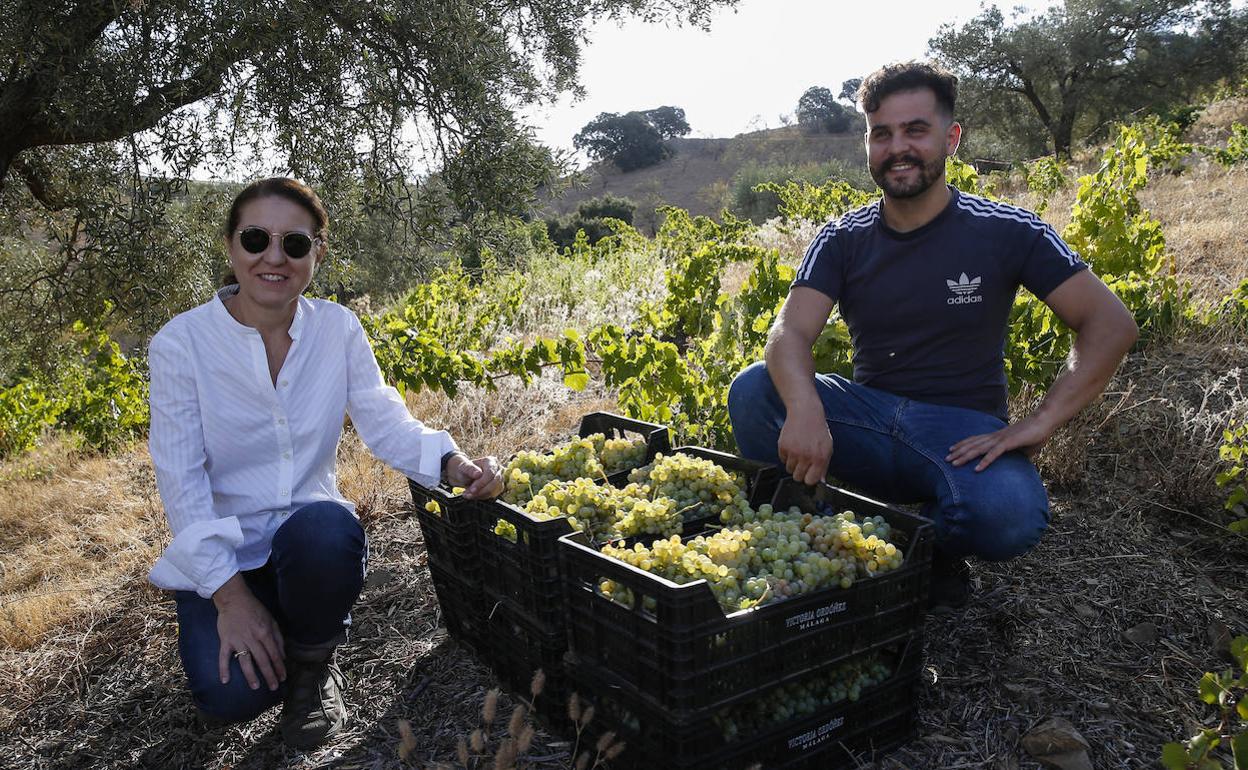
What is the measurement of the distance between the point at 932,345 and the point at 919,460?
1.30ft

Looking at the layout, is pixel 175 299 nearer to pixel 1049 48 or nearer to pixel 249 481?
pixel 249 481

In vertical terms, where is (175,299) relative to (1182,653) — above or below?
above

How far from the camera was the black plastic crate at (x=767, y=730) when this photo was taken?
1876mm

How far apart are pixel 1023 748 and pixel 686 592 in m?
1.14

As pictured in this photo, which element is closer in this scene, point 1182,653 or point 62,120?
point 1182,653

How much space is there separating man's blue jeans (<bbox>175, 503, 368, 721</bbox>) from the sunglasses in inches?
29.3

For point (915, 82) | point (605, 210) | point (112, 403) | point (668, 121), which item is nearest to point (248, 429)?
point (915, 82)

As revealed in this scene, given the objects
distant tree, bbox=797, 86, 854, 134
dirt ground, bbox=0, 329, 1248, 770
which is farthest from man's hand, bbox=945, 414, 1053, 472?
distant tree, bbox=797, 86, 854, 134

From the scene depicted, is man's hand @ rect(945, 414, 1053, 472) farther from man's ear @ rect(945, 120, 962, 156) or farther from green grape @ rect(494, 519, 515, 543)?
green grape @ rect(494, 519, 515, 543)

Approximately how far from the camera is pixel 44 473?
6965 mm

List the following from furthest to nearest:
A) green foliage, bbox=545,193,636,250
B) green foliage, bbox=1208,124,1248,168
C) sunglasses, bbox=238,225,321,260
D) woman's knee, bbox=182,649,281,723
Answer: green foliage, bbox=545,193,636,250 → green foliage, bbox=1208,124,1248,168 → sunglasses, bbox=238,225,321,260 → woman's knee, bbox=182,649,281,723

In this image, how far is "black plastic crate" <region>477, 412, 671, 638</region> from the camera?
223 cm

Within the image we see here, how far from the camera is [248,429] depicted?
8.37ft

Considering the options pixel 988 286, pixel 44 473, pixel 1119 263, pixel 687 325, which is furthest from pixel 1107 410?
pixel 44 473
